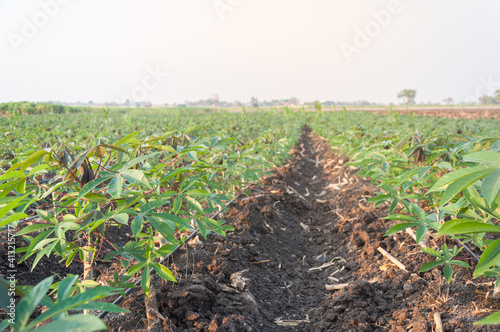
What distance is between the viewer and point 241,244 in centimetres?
292

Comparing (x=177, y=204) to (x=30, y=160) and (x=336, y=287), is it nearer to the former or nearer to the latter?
(x=30, y=160)

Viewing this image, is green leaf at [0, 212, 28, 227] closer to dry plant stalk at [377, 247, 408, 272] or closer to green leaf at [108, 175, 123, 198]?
green leaf at [108, 175, 123, 198]

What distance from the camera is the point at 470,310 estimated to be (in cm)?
177

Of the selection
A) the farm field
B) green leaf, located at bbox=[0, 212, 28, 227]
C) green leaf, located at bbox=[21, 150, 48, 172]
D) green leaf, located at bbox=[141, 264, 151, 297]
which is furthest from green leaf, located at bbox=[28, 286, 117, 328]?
green leaf, located at bbox=[141, 264, 151, 297]

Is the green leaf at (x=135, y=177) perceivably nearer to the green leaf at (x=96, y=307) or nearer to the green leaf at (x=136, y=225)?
the green leaf at (x=136, y=225)


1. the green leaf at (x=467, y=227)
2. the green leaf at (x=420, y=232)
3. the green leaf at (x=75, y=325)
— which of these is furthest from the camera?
the green leaf at (x=420, y=232)

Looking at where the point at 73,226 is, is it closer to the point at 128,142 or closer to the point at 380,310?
the point at 128,142

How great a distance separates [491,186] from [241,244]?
233 cm

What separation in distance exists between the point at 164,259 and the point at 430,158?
2067 mm

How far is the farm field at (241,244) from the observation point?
1.20 metres

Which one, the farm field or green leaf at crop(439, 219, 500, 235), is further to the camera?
the farm field

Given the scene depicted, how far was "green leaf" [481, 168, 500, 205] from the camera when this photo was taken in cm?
81

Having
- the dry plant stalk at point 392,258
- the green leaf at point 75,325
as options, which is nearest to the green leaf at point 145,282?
the green leaf at point 75,325

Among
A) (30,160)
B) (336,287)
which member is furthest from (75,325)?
(336,287)
